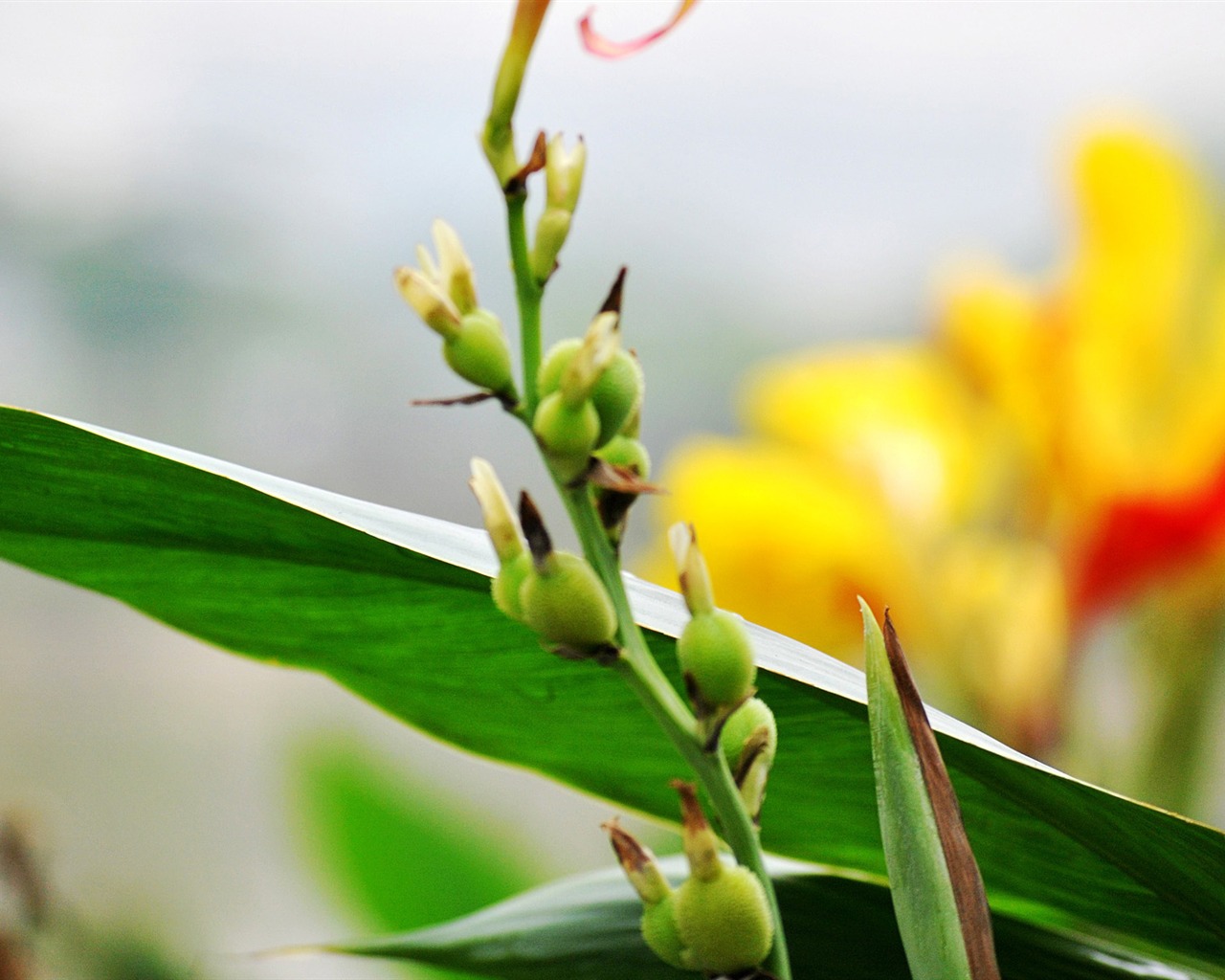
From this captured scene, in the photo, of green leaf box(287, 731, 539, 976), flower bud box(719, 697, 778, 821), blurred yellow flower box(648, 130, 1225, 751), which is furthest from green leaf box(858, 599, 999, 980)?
blurred yellow flower box(648, 130, 1225, 751)

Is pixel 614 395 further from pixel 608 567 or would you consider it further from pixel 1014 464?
pixel 1014 464

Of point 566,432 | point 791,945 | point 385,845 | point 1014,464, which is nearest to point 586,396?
point 566,432

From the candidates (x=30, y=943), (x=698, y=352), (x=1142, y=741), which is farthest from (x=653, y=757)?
(x=698, y=352)

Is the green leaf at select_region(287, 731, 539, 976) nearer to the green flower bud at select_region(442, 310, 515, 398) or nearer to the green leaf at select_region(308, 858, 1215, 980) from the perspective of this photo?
the green leaf at select_region(308, 858, 1215, 980)

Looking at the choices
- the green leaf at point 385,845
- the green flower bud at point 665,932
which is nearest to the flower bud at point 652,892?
the green flower bud at point 665,932

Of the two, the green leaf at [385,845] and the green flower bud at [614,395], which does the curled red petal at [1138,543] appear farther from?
the green flower bud at [614,395]

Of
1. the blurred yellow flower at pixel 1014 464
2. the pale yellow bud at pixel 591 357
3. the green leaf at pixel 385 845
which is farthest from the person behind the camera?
the blurred yellow flower at pixel 1014 464

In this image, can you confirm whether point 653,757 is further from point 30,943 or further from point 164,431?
point 164,431
